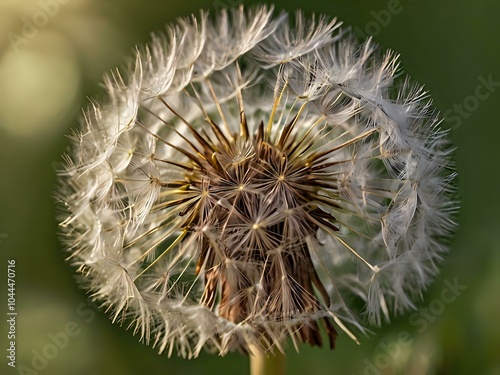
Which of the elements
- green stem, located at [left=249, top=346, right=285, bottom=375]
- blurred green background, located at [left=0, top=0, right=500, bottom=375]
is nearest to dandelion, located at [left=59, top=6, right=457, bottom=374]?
green stem, located at [left=249, top=346, right=285, bottom=375]

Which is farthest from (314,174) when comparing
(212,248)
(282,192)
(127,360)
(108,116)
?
(127,360)

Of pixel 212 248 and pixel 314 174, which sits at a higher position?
pixel 314 174

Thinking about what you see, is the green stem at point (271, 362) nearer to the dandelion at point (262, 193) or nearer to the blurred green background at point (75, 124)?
the dandelion at point (262, 193)

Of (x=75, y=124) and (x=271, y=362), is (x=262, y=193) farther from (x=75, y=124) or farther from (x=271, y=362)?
(x=75, y=124)

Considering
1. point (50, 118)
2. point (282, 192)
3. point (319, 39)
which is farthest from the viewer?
point (50, 118)

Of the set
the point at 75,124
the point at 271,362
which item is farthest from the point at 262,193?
the point at 75,124

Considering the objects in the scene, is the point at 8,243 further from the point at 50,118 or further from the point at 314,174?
the point at 314,174

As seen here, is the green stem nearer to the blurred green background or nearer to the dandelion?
the dandelion
